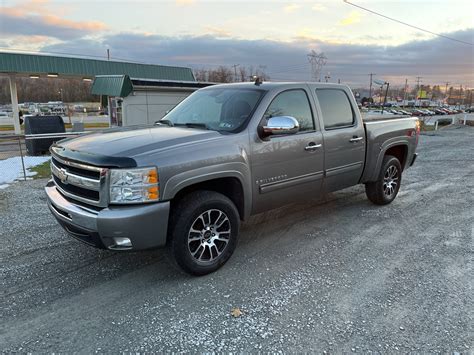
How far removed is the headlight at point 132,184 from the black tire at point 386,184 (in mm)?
4069

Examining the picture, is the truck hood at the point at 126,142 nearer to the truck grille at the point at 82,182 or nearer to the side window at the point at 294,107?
the truck grille at the point at 82,182

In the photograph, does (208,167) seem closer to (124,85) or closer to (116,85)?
(124,85)

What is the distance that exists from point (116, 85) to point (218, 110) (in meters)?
13.2

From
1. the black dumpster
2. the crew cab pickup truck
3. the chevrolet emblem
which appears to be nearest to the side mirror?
the crew cab pickup truck

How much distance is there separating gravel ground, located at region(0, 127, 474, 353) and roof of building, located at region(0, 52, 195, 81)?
2285 cm

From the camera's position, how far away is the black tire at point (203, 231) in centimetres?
342

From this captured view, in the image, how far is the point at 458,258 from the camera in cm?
420

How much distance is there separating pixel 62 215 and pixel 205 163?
4.94 ft

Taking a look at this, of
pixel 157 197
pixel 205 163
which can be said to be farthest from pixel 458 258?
pixel 157 197

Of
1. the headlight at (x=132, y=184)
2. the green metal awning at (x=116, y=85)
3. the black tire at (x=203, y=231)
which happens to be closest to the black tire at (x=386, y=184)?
the black tire at (x=203, y=231)

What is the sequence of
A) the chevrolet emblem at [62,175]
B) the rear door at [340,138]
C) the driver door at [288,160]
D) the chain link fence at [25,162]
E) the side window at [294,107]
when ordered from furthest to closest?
the chain link fence at [25,162] → the rear door at [340,138] → the side window at [294,107] → the driver door at [288,160] → the chevrolet emblem at [62,175]

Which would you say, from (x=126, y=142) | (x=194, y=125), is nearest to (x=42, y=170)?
(x=194, y=125)

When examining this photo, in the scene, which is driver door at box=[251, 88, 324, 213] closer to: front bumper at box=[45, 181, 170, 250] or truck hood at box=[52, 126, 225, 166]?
truck hood at box=[52, 126, 225, 166]

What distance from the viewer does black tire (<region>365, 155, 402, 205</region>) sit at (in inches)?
232
